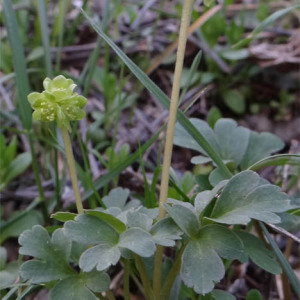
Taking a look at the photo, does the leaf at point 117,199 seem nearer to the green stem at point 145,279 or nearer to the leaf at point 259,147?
the green stem at point 145,279

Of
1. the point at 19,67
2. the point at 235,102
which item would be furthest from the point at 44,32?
the point at 235,102

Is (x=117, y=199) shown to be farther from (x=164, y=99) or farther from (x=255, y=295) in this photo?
(x=255, y=295)

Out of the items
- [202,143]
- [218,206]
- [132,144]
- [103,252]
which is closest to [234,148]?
[202,143]

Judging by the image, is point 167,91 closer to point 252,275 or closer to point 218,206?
point 252,275

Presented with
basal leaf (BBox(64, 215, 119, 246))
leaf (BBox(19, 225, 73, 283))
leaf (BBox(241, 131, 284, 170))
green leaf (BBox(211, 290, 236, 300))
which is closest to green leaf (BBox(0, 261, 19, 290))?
leaf (BBox(19, 225, 73, 283))

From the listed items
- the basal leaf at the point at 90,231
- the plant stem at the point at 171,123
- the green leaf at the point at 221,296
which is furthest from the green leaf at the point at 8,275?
the green leaf at the point at 221,296

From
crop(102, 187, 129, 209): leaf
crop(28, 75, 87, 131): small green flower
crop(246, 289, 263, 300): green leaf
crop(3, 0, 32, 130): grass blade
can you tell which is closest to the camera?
crop(28, 75, 87, 131): small green flower

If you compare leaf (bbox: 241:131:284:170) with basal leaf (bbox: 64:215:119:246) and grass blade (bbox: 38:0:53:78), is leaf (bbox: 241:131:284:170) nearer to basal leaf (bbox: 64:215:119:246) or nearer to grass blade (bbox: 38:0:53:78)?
basal leaf (bbox: 64:215:119:246)
